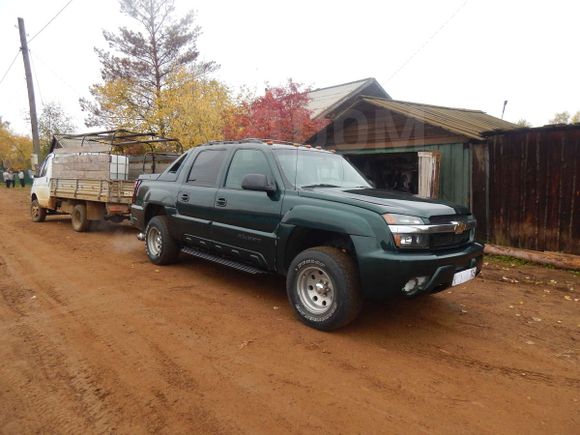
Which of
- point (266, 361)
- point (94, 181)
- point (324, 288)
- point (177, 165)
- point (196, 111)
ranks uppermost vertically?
point (196, 111)

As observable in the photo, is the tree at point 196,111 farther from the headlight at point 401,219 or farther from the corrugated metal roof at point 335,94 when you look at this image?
the headlight at point 401,219

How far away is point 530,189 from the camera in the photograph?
25.0ft

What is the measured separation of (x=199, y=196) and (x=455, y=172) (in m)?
6.15

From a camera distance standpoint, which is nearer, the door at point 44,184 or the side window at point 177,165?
the side window at point 177,165

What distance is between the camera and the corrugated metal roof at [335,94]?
18.1m

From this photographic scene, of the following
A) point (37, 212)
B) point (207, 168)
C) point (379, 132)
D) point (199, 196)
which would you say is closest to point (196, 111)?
point (37, 212)

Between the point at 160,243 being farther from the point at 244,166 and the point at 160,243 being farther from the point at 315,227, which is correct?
the point at 315,227

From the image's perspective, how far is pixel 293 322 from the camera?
164 inches

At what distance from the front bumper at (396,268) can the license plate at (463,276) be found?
0.09 metres

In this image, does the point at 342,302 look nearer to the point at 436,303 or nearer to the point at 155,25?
the point at 436,303

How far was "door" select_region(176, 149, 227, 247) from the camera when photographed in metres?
5.32

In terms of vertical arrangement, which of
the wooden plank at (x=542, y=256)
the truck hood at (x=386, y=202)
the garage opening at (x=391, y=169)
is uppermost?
the garage opening at (x=391, y=169)

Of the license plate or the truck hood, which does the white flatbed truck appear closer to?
the truck hood

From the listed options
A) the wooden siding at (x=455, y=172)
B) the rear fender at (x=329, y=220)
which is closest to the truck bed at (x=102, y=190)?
the rear fender at (x=329, y=220)
